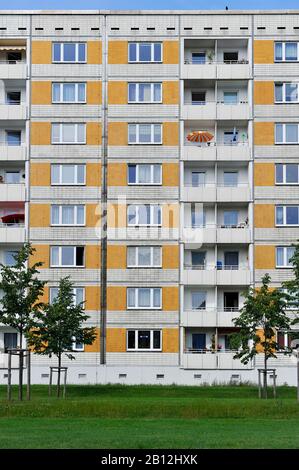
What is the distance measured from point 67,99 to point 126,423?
121ft

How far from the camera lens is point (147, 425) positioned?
29266 millimetres

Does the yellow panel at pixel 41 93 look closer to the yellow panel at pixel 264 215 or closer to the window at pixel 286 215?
the yellow panel at pixel 264 215

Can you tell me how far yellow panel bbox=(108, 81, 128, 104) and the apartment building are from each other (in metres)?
0.10

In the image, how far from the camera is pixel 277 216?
2437 inches

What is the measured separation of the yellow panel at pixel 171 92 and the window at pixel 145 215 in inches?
284

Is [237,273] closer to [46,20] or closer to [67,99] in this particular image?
[67,99]

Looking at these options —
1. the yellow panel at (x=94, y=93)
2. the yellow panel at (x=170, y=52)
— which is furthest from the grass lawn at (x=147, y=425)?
the yellow panel at (x=170, y=52)

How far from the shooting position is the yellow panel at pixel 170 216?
62281mm

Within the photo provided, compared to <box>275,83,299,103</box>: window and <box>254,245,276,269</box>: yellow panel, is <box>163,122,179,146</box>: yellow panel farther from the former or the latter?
<box>254,245,276,269</box>: yellow panel

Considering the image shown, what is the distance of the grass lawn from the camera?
2373 centimetres
